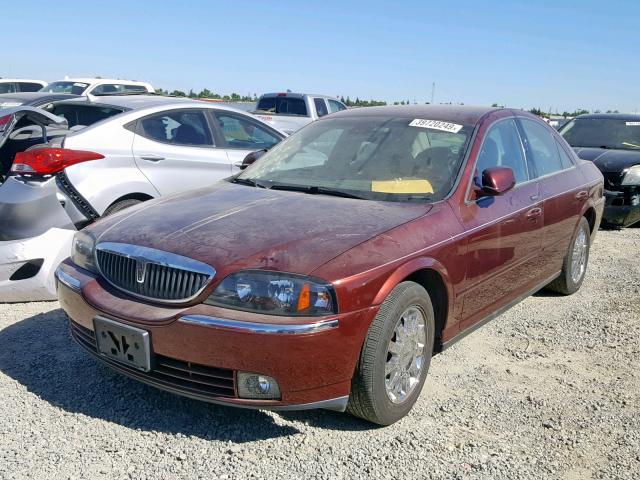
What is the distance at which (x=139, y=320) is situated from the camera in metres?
2.86

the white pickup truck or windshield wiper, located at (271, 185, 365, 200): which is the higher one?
windshield wiper, located at (271, 185, 365, 200)

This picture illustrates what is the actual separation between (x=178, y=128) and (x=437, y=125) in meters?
2.85

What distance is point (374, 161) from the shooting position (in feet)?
13.1

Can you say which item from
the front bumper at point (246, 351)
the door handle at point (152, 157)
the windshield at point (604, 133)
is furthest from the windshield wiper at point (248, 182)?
the windshield at point (604, 133)

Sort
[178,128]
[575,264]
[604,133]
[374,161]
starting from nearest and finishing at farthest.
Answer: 1. [374,161]
2. [575,264]
3. [178,128]
4. [604,133]

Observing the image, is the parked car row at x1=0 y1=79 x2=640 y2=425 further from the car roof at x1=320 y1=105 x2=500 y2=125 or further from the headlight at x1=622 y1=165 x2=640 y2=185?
the headlight at x1=622 y1=165 x2=640 y2=185

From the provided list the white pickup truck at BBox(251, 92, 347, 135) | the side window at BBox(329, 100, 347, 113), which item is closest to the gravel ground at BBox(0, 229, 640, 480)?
the white pickup truck at BBox(251, 92, 347, 135)

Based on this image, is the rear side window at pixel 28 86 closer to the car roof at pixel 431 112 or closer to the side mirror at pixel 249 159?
the side mirror at pixel 249 159

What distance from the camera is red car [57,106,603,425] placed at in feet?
9.02

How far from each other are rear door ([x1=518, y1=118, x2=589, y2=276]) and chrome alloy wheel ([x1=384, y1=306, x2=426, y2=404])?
1.76 meters

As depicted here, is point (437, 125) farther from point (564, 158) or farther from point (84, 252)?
point (84, 252)

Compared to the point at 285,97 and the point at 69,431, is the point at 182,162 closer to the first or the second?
the point at 69,431

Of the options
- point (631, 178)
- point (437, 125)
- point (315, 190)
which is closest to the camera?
point (315, 190)

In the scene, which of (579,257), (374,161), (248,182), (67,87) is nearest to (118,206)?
(248,182)
